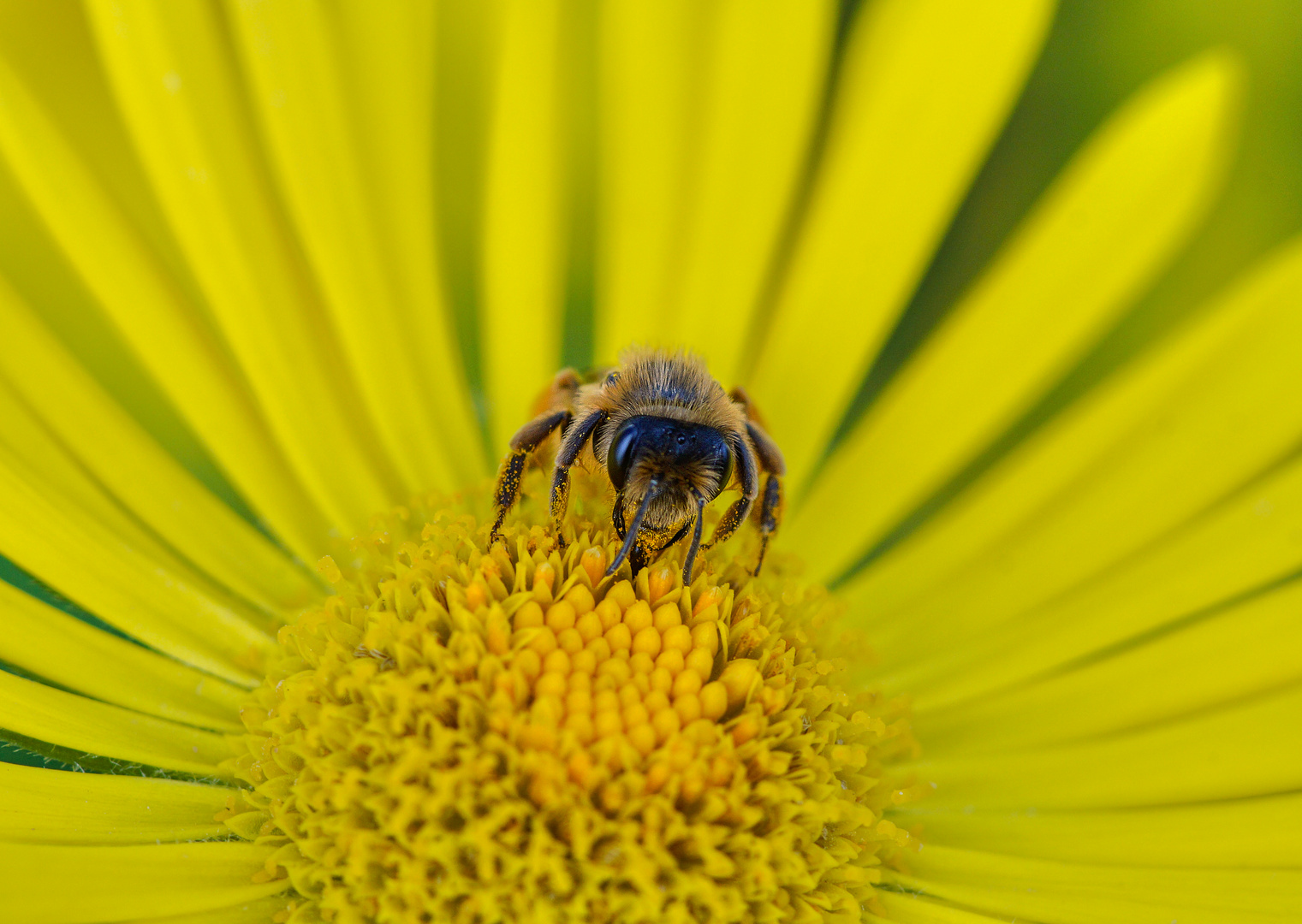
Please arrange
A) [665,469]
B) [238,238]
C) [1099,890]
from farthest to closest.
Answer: [238,238] < [1099,890] < [665,469]

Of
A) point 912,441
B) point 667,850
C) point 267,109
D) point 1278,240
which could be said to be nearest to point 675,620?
point 667,850

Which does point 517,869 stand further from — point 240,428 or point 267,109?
point 267,109

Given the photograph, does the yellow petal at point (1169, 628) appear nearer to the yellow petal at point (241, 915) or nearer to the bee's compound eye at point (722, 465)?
the bee's compound eye at point (722, 465)

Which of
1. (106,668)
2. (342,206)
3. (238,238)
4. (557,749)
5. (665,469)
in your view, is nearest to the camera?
(665,469)

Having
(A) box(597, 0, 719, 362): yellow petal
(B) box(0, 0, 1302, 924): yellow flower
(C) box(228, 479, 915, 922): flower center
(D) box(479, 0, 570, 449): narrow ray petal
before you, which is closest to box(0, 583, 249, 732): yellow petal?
(B) box(0, 0, 1302, 924): yellow flower

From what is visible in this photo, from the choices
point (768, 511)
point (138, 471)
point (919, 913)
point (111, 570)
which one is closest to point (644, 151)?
point (768, 511)

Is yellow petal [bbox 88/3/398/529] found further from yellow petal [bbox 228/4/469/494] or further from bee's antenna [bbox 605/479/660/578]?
bee's antenna [bbox 605/479/660/578]

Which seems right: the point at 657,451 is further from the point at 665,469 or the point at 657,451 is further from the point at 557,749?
the point at 557,749
